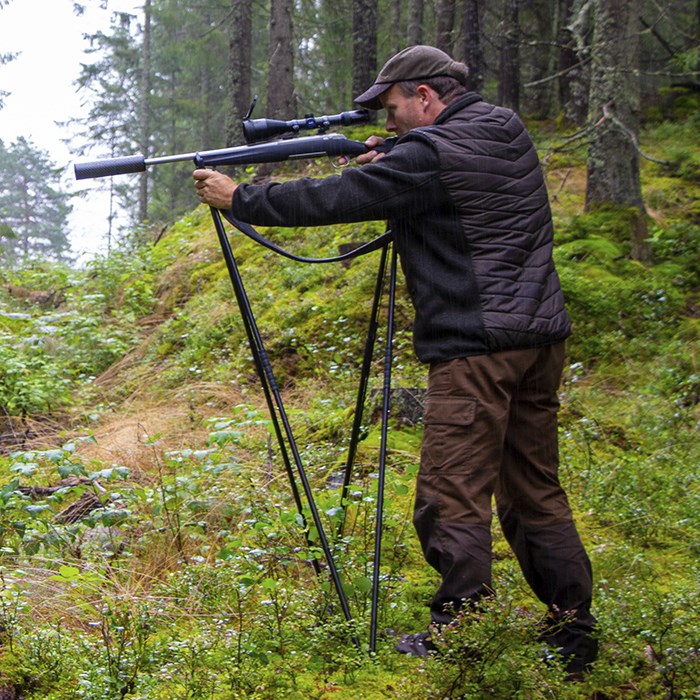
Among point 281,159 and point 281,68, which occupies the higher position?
point 281,68

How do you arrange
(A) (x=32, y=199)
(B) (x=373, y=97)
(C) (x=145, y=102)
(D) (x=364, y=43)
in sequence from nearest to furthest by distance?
(B) (x=373, y=97), (D) (x=364, y=43), (C) (x=145, y=102), (A) (x=32, y=199)

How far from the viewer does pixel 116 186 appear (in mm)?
36031

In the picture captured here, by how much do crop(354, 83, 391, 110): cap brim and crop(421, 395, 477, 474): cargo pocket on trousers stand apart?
124cm

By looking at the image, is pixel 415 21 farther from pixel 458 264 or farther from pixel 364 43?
pixel 458 264

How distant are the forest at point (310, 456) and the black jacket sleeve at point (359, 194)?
651 mm

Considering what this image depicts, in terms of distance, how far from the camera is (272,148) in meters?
3.29

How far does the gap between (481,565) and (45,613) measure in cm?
204

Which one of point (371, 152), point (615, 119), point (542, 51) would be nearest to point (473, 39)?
point (615, 119)

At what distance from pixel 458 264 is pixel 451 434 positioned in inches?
25.6

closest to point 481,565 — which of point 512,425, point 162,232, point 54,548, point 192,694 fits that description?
point 512,425

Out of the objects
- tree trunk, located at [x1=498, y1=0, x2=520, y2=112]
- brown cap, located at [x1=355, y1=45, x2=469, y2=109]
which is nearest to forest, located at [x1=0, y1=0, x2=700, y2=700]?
brown cap, located at [x1=355, y1=45, x2=469, y2=109]

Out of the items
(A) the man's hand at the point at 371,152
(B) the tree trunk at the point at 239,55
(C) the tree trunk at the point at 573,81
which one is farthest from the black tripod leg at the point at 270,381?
(B) the tree trunk at the point at 239,55

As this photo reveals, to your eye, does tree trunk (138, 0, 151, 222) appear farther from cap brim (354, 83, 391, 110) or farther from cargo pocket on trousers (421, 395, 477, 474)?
cargo pocket on trousers (421, 395, 477, 474)

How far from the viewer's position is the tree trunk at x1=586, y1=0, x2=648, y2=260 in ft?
29.1
